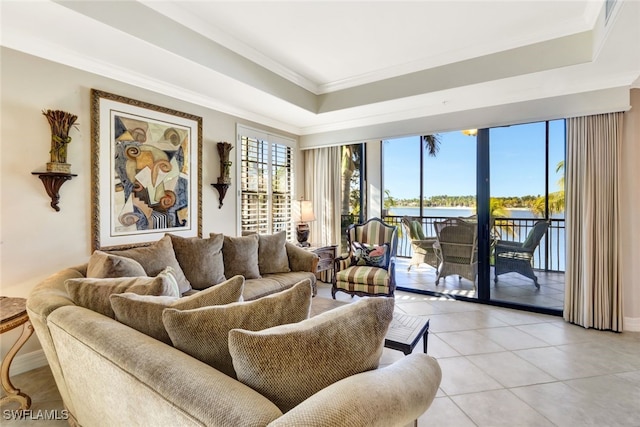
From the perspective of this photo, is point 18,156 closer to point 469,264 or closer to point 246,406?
point 246,406

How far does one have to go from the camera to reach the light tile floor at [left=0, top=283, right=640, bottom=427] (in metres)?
1.91

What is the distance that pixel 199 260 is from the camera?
2938 mm

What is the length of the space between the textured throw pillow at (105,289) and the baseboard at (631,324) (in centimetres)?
438

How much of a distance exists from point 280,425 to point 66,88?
124 inches

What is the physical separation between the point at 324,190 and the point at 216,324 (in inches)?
164

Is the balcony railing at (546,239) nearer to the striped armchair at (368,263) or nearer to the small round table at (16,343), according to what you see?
the striped armchair at (368,263)

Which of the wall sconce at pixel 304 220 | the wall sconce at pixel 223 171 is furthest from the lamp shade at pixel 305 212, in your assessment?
the wall sconce at pixel 223 171

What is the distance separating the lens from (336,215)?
5.09 meters

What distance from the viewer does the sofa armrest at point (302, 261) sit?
3.77 meters

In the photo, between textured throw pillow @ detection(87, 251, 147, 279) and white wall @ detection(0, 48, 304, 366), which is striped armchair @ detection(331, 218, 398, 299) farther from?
white wall @ detection(0, 48, 304, 366)

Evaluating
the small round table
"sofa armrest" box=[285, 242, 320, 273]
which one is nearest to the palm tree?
"sofa armrest" box=[285, 242, 320, 273]

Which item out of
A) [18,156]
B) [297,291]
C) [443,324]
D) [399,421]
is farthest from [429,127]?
[18,156]

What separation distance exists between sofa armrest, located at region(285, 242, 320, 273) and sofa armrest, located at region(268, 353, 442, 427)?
2.71 m

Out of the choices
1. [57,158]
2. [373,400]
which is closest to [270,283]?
[57,158]
